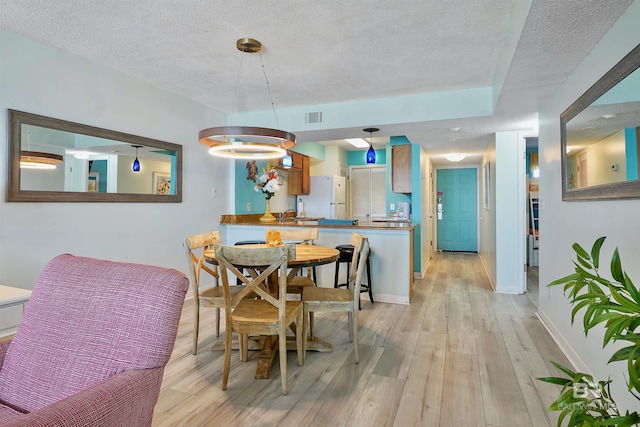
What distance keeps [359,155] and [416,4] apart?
5.84m

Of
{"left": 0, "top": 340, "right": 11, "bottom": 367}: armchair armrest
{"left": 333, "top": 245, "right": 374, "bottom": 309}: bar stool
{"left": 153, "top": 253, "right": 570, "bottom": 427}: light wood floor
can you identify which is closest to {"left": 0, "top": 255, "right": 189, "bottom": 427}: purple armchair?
{"left": 0, "top": 340, "right": 11, "bottom": 367}: armchair armrest

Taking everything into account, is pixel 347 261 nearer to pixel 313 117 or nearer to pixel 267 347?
pixel 267 347

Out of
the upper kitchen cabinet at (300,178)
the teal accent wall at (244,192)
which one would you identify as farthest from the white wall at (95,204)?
the upper kitchen cabinet at (300,178)

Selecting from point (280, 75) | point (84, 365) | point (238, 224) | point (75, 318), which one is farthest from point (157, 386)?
point (238, 224)

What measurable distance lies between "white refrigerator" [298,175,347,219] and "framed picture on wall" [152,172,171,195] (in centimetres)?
360

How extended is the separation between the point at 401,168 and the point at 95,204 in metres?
4.13

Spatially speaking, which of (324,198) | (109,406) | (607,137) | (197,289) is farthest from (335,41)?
(324,198)

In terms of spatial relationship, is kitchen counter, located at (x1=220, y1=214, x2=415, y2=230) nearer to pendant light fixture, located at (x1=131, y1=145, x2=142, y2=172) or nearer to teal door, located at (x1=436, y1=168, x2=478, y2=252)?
pendant light fixture, located at (x1=131, y1=145, x2=142, y2=172)

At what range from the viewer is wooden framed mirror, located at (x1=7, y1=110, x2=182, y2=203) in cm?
248

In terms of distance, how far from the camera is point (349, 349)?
263cm

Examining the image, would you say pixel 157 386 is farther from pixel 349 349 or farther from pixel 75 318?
pixel 349 349

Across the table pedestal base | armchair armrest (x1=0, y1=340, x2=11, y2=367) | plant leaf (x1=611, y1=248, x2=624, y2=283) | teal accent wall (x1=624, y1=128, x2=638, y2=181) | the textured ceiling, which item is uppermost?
the textured ceiling

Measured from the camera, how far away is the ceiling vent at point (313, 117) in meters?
4.09

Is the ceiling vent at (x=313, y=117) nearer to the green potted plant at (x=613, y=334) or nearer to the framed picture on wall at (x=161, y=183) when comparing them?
the framed picture on wall at (x=161, y=183)
